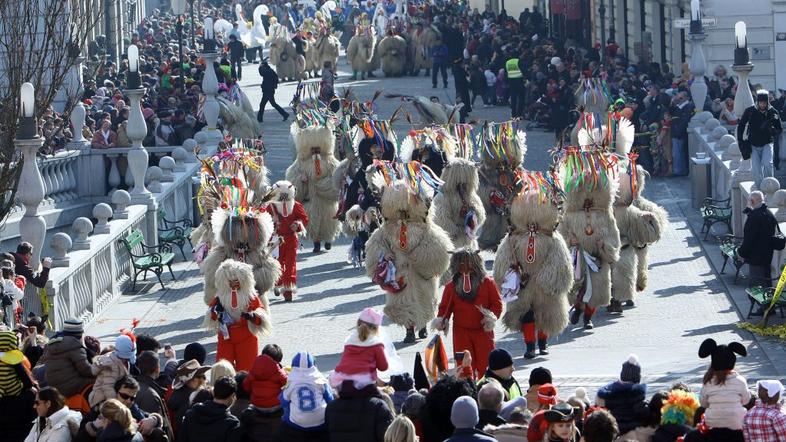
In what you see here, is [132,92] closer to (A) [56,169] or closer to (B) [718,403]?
(A) [56,169]

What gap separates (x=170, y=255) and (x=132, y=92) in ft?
10.8

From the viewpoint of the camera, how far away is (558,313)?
63.4ft

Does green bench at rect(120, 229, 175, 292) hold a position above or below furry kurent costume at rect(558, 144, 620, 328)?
below

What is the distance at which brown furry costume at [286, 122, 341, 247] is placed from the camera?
2556 cm

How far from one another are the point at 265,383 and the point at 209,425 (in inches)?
22.2

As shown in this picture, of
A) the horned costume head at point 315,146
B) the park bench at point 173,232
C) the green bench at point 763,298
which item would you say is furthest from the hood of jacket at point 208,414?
the park bench at point 173,232

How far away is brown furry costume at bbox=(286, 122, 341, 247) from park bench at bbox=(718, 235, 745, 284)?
16.3ft

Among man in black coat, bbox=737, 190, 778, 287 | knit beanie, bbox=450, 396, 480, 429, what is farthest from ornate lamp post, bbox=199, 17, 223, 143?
knit beanie, bbox=450, 396, 480, 429

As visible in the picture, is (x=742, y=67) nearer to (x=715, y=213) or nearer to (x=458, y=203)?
(x=715, y=213)

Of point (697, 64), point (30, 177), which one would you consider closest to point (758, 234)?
point (30, 177)

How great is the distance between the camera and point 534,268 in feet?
62.9

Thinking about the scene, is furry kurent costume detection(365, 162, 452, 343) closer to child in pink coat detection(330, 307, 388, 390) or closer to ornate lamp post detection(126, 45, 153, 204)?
child in pink coat detection(330, 307, 388, 390)

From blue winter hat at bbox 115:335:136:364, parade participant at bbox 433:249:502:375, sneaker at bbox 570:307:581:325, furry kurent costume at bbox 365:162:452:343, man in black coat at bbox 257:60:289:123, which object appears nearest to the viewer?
blue winter hat at bbox 115:335:136:364

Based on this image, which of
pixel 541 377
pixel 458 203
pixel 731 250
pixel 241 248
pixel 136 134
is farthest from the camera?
pixel 136 134
